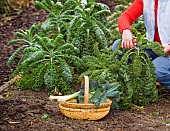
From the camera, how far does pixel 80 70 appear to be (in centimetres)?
534

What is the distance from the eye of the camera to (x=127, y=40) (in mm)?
4785

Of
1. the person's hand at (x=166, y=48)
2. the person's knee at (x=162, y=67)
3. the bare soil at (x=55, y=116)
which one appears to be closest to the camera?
the bare soil at (x=55, y=116)

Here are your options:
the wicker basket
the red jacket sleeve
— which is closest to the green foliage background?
the red jacket sleeve

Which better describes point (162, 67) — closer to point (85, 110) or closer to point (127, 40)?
point (127, 40)

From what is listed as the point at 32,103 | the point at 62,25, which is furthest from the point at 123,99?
the point at 62,25

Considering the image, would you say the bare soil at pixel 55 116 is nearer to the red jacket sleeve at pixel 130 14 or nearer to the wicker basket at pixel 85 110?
the wicker basket at pixel 85 110

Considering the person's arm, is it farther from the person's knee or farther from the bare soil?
the bare soil

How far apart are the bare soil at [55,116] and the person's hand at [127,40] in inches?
21.8

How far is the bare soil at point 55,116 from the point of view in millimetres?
4094

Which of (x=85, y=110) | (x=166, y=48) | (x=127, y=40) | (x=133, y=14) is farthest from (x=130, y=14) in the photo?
(x=85, y=110)

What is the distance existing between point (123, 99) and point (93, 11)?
150cm

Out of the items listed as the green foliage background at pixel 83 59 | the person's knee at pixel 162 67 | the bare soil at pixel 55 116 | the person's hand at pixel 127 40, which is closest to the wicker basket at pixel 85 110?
the bare soil at pixel 55 116

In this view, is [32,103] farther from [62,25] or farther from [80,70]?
[62,25]

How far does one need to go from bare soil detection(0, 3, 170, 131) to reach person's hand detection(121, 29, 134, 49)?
55cm
